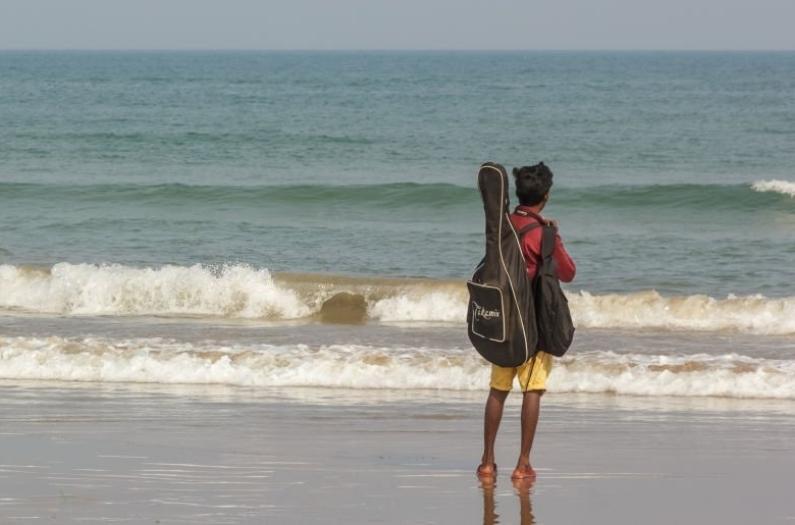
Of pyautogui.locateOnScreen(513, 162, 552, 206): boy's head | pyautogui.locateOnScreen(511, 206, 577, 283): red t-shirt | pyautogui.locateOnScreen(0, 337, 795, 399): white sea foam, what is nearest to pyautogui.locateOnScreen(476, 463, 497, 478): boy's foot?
pyautogui.locateOnScreen(511, 206, 577, 283): red t-shirt

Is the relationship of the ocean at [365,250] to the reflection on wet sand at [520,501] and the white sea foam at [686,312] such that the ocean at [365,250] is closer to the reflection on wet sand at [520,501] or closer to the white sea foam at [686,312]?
the white sea foam at [686,312]

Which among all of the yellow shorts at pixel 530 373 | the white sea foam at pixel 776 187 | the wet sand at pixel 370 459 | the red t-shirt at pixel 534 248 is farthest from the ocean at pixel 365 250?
the red t-shirt at pixel 534 248

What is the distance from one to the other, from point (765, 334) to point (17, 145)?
24174mm

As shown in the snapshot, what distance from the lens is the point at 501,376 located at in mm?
5711

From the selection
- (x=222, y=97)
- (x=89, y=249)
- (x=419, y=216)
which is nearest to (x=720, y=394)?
(x=89, y=249)

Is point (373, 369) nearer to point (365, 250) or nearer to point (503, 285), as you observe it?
point (503, 285)

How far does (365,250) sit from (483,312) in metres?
11.2

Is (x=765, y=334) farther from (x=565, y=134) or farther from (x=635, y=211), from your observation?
(x=565, y=134)

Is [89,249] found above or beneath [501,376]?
beneath

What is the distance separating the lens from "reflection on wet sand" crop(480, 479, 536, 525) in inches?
206

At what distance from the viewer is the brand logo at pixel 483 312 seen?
544 cm

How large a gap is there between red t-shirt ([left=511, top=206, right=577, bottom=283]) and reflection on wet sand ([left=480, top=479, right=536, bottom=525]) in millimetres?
959

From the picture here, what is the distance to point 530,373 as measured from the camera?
5.64 m

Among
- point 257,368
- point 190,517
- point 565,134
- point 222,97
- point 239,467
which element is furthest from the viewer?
point 222,97
